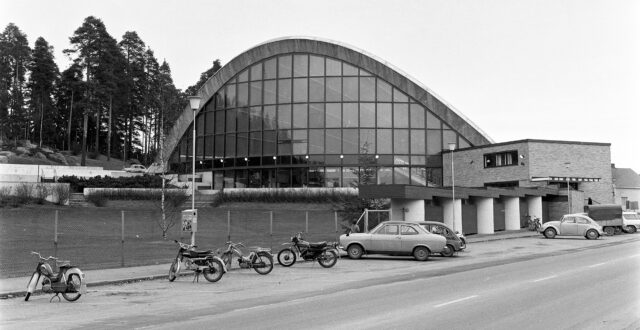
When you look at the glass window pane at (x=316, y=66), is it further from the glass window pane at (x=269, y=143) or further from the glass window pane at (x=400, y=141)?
the glass window pane at (x=400, y=141)

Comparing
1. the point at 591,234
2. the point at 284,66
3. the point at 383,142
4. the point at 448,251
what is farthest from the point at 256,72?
the point at 448,251

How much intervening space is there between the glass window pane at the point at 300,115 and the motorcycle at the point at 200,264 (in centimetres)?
3630

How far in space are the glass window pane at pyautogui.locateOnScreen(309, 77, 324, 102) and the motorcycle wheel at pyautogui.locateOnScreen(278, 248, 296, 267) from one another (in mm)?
32619

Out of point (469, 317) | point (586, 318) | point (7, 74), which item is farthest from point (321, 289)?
point (7, 74)

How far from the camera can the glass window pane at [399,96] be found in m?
54.4

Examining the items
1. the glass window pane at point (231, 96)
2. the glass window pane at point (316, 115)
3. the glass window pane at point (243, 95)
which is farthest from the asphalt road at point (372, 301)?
the glass window pane at point (231, 96)

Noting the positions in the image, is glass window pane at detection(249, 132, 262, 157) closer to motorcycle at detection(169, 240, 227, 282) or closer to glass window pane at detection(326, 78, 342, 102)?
glass window pane at detection(326, 78, 342, 102)

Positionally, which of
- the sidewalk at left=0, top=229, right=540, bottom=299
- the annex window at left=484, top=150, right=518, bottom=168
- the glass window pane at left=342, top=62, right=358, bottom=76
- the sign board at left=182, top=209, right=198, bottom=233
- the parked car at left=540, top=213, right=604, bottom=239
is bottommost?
the sidewalk at left=0, top=229, right=540, bottom=299

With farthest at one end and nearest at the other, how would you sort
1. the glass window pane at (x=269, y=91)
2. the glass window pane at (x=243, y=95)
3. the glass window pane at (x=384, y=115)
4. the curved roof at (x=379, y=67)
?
the glass window pane at (x=243, y=95) → the glass window pane at (x=269, y=91) → the curved roof at (x=379, y=67) → the glass window pane at (x=384, y=115)

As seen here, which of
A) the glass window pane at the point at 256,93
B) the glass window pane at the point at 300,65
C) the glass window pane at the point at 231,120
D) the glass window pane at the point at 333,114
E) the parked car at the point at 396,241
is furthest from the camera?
the glass window pane at the point at 231,120

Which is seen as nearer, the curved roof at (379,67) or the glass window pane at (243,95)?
the curved roof at (379,67)

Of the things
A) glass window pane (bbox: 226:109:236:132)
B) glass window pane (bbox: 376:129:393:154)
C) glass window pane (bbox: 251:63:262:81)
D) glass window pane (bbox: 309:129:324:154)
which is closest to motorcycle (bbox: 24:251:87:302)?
glass window pane (bbox: 309:129:324:154)

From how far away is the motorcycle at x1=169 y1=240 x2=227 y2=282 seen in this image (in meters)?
17.3

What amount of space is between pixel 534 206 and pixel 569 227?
9209 mm
